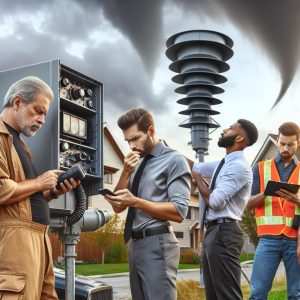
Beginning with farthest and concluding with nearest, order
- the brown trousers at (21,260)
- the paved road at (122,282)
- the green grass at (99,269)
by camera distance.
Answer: the green grass at (99,269) → the paved road at (122,282) → the brown trousers at (21,260)

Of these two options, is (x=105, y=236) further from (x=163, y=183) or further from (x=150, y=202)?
(x=150, y=202)

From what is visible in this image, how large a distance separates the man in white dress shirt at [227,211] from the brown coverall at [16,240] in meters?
1.85

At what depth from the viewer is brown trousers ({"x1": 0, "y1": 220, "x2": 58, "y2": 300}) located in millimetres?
3615

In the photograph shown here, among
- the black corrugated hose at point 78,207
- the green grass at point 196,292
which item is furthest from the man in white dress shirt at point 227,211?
the green grass at point 196,292

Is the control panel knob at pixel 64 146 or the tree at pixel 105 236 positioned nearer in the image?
the control panel knob at pixel 64 146

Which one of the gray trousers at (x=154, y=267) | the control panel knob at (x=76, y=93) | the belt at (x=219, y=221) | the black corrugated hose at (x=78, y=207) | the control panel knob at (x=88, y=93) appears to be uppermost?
the control panel knob at (x=88, y=93)

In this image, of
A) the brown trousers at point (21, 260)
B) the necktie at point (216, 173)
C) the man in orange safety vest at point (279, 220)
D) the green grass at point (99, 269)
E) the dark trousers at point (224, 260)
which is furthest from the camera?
the green grass at point (99, 269)

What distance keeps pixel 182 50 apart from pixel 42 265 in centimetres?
757

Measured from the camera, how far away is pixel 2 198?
3.68m

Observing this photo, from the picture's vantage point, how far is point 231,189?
5.43 metres

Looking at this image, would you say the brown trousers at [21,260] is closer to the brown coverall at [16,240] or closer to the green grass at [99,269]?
the brown coverall at [16,240]

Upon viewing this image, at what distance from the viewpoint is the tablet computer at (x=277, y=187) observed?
5.48 metres

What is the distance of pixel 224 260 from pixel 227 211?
0.41 metres

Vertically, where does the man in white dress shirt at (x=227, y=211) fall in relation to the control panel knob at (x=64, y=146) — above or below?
below
